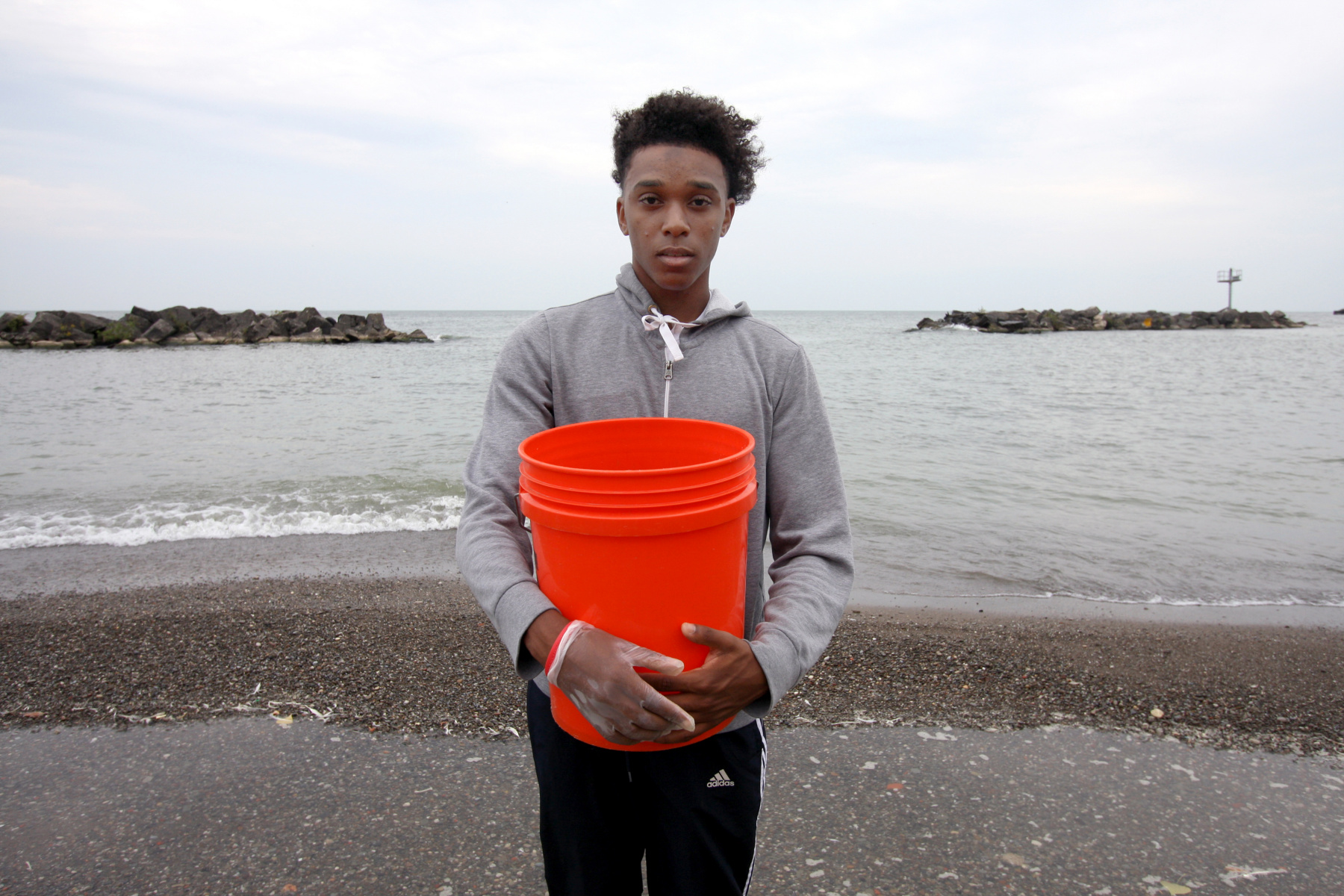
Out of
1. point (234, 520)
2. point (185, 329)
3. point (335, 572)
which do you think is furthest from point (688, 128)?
point (185, 329)

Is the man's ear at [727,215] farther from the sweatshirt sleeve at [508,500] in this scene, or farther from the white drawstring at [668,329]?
the sweatshirt sleeve at [508,500]

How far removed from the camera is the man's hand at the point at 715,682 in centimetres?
110

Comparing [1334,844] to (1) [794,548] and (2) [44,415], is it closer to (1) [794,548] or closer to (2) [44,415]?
(1) [794,548]

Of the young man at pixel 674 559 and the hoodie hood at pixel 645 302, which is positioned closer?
the young man at pixel 674 559

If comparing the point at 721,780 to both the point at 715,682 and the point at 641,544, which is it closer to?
the point at 715,682

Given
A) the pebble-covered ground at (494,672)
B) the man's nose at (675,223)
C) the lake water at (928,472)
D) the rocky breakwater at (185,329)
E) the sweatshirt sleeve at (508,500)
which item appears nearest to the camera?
the sweatshirt sleeve at (508,500)

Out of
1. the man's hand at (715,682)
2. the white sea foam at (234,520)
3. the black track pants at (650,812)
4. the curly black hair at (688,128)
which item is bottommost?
the white sea foam at (234,520)

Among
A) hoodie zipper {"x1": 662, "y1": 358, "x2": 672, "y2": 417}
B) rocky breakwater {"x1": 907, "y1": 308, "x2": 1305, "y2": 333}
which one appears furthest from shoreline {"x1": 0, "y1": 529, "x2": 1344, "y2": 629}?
rocky breakwater {"x1": 907, "y1": 308, "x2": 1305, "y2": 333}

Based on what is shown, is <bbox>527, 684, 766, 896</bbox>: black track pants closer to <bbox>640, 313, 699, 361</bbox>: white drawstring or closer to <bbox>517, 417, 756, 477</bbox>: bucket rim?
<bbox>517, 417, 756, 477</bbox>: bucket rim

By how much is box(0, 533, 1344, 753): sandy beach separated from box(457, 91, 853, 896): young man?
178 cm

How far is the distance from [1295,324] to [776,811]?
265 feet

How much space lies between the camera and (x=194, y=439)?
428 inches

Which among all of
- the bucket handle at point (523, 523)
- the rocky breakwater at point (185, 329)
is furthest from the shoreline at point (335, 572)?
the rocky breakwater at point (185, 329)

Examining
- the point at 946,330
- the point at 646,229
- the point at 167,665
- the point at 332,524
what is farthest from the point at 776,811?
the point at 946,330
